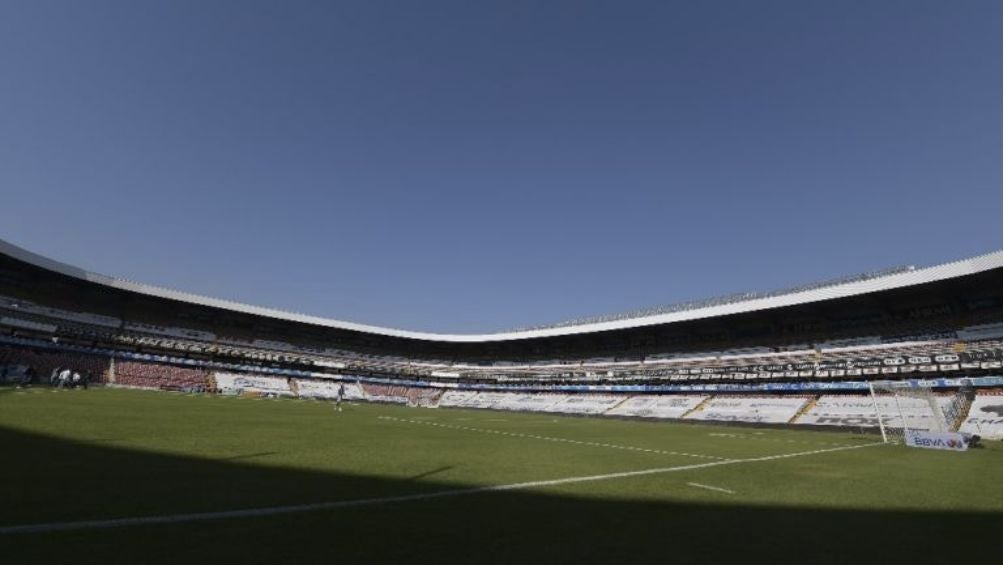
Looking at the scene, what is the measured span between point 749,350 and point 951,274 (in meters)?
17.8

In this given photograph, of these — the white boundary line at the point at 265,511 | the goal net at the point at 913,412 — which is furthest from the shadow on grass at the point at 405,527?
the goal net at the point at 913,412

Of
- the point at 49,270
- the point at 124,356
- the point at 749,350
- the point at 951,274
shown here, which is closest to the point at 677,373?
the point at 749,350

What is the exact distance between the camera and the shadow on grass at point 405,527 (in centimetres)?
441

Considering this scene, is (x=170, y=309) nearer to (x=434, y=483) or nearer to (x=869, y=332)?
(x=434, y=483)

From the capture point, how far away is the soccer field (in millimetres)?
4641

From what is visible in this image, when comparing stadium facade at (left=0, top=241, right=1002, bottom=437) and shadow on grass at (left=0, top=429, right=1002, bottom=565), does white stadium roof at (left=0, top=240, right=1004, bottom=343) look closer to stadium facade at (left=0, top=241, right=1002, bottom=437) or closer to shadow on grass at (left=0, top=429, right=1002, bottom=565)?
stadium facade at (left=0, top=241, right=1002, bottom=437)

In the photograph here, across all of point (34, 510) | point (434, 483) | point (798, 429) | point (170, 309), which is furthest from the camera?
point (170, 309)

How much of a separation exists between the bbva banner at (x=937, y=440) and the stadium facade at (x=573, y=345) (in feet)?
51.5

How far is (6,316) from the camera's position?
1811 inches

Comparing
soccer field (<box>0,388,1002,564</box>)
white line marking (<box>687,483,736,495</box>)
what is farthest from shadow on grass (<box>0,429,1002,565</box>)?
white line marking (<box>687,483,736,495</box>)

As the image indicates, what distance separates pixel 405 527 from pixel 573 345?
214 feet

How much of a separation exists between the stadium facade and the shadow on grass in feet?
113

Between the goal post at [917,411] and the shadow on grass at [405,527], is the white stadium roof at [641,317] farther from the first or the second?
the shadow on grass at [405,527]

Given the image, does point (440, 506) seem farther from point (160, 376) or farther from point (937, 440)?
point (160, 376)
